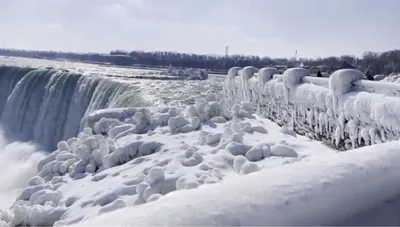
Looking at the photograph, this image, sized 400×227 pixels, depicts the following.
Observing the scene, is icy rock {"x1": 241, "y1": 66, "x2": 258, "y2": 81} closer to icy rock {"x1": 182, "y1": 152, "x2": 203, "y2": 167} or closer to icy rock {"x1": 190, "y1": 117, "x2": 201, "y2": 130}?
icy rock {"x1": 190, "y1": 117, "x2": 201, "y2": 130}

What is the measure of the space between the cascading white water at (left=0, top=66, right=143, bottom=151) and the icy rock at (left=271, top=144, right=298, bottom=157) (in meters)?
9.23

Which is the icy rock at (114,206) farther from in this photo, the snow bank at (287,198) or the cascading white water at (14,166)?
the cascading white water at (14,166)

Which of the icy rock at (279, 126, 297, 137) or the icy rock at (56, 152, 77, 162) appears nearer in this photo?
the icy rock at (279, 126, 297, 137)

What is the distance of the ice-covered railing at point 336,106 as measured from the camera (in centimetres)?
362

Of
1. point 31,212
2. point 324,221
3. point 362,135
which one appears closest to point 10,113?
point 31,212

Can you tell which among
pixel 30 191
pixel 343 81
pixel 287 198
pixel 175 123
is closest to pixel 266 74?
pixel 175 123

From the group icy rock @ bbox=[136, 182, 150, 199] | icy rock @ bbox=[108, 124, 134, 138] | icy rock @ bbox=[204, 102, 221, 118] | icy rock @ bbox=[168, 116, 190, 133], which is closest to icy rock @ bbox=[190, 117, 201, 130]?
icy rock @ bbox=[168, 116, 190, 133]

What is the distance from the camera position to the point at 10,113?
1930 cm

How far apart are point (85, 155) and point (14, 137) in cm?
1350

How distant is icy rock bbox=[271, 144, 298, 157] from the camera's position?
475cm

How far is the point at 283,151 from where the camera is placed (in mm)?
4773

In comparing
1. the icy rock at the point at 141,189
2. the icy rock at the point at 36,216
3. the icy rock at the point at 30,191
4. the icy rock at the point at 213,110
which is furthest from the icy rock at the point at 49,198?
the icy rock at the point at 213,110

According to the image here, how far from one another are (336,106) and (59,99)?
15.5 m

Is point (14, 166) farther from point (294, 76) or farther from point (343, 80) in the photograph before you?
point (343, 80)
